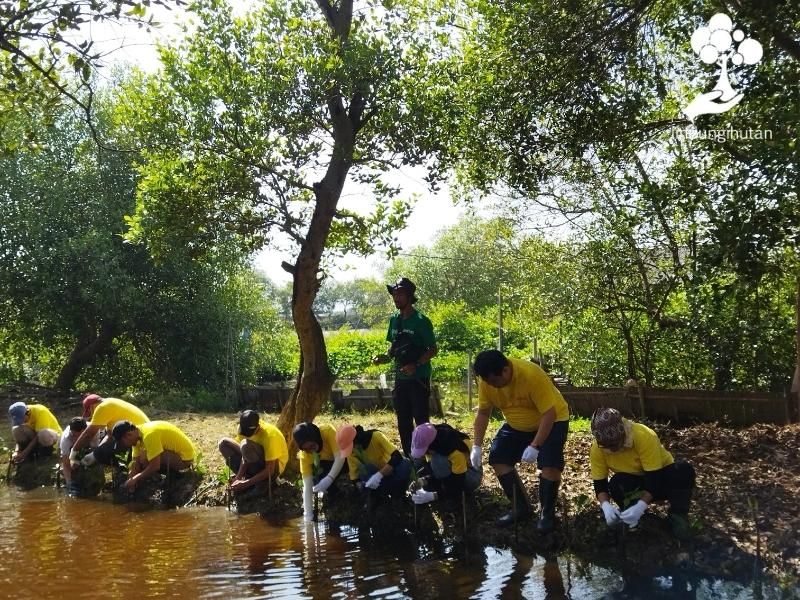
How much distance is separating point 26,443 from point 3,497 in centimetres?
133

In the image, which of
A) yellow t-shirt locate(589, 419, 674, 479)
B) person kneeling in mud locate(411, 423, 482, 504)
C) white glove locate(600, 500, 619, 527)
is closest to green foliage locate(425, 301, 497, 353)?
person kneeling in mud locate(411, 423, 482, 504)

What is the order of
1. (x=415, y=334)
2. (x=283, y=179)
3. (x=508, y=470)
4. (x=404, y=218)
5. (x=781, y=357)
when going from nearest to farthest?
1. (x=508, y=470)
2. (x=415, y=334)
3. (x=283, y=179)
4. (x=404, y=218)
5. (x=781, y=357)

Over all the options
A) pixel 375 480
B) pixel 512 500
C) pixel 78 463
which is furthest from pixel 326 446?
pixel 78 463

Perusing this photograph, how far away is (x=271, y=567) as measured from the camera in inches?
222

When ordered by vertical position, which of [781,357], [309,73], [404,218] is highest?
[309,73]

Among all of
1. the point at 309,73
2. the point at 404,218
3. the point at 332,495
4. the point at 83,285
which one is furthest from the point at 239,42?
the point at 83,285

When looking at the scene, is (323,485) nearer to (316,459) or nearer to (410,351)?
(316,459)

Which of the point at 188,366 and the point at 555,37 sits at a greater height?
the point at 555,37

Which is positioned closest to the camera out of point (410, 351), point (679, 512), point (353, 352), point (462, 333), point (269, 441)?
point (679, 512)

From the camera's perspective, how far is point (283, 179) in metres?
7.97

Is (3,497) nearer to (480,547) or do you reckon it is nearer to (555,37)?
(480,547)

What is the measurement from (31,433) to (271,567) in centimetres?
600

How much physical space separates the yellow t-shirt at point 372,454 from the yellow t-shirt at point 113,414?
3553 mm

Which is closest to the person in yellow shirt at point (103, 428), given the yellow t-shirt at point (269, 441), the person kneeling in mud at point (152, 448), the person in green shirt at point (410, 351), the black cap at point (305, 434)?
the person kneeling in mud at point (152, 448)
